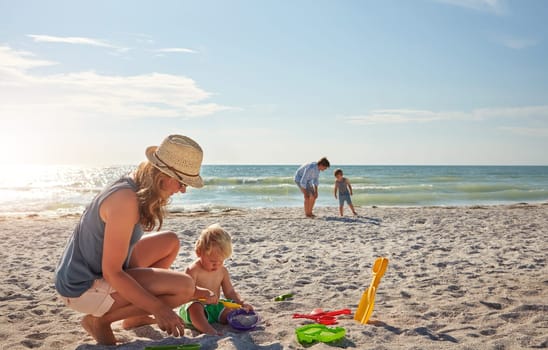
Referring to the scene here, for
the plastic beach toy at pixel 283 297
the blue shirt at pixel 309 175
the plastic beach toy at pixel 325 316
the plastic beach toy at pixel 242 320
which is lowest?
the plastic beach toy at pixel 283 297

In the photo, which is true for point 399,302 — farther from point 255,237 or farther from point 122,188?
point 255,237

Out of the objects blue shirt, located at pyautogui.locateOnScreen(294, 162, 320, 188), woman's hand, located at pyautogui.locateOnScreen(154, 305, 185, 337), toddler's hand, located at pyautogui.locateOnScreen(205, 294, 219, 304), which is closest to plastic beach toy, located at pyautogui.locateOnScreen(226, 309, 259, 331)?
toddler's hand, located at pyautogui.locateOnScreen(205, 294, 219, 304)

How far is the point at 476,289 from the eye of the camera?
4137mm

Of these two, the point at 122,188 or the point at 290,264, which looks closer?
the point at 122,188

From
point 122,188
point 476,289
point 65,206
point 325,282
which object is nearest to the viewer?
point 122,188

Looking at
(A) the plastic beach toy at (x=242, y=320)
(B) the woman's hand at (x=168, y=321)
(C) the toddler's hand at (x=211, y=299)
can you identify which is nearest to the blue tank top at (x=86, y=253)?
(B) the woman's hand at (x=168, y=321)

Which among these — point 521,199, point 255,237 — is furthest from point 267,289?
point 521,199

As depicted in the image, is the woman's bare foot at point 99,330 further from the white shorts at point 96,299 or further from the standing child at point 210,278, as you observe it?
the standing child at point 210,278

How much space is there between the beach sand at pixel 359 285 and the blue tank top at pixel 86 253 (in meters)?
0.41

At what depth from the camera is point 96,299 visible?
8.55 ft

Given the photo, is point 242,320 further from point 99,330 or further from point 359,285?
point 359,285

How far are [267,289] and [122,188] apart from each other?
217cm

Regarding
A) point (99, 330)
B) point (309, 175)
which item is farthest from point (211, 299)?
point (309, 175)

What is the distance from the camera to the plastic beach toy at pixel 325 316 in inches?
126
